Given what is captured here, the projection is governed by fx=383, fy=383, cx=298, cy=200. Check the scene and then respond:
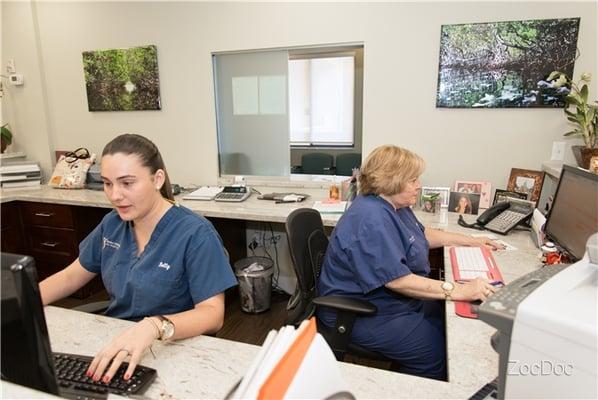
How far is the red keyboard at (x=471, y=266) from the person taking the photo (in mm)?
1337

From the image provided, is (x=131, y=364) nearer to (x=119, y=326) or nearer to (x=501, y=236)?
(x=119, y=326)

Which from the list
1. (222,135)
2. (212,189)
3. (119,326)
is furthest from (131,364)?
(222,135)

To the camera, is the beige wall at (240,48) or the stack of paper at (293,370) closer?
the stack of paper at (293,370)

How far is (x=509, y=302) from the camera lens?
2.21 feet

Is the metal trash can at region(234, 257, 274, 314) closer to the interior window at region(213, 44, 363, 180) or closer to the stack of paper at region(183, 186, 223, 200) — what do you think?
the stack of paper at region(183, 186, 223, 200)

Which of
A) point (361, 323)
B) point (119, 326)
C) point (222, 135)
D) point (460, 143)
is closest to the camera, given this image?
point (119, 326)

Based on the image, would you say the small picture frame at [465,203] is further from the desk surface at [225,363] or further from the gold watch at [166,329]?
the gold watch at [166,329]

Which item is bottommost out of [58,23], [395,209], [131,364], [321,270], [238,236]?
[238,236]

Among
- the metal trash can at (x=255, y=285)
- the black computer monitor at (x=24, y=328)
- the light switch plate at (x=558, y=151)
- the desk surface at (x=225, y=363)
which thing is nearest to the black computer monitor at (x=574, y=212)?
the desk surface at (x=225, y=363)

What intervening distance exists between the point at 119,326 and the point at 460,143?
7.51ft

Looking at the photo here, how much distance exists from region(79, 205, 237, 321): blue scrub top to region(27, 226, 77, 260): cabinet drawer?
211cm

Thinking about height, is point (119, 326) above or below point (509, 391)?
below

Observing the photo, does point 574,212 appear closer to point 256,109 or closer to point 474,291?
A: point 474,291

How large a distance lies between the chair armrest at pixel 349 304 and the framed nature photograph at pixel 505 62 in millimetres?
1653
